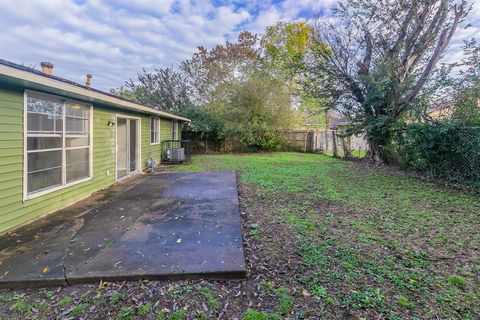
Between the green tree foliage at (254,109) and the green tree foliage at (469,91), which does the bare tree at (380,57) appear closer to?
the green tree foliage at (469,91)

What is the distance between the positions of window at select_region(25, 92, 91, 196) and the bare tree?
836cm

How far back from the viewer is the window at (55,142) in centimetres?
385

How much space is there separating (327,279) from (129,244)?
89.2 inches

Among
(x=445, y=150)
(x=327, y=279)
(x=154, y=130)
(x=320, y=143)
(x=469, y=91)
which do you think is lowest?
(x=327, y=279)

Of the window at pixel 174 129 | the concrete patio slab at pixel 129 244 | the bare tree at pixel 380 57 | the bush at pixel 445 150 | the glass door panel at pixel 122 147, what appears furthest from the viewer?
the window at pixel 174 129

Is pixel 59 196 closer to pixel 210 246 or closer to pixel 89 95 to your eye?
pixel 89 95

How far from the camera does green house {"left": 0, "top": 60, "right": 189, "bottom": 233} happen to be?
11.1 feet

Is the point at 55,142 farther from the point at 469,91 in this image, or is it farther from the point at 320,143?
the point at 320,143

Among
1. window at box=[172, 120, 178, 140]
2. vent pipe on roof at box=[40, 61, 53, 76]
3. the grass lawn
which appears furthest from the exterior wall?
window at box=[172, 120, 178, 140]

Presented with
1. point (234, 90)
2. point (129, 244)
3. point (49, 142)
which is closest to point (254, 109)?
point (234, 90)

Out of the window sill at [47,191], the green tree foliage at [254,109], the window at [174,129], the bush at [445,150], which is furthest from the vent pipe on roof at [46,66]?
the green tree foliage at [254,109]

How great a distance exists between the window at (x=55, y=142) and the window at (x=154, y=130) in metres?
4.29

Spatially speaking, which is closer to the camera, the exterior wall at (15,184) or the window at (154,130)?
the exterior wall at (15,184)

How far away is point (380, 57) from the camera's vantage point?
8.81m
